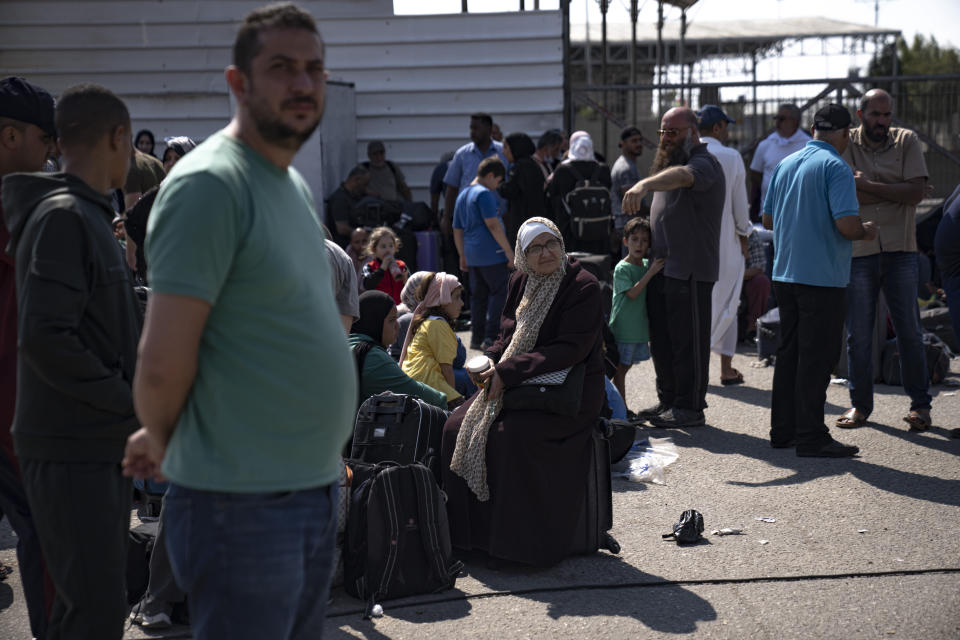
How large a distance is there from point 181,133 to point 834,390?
8987mm

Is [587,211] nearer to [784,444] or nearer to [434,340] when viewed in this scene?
[784,444]

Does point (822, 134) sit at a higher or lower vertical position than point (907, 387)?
higher

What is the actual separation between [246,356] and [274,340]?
7 cm

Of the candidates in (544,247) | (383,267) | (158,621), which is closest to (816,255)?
(544,247)

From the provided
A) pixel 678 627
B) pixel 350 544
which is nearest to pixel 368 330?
pixel 350 544

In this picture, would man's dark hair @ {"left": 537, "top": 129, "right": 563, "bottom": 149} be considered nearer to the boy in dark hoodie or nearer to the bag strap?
the bag strap

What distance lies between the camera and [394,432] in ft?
16.7

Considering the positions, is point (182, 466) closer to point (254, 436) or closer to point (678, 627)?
point (254, 436)

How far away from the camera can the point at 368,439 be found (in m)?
5.05

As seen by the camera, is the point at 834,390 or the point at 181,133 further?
the point at 181,133

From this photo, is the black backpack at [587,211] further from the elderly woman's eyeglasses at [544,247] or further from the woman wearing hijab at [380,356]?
the elderly woman's eyeglasses at [544,247]

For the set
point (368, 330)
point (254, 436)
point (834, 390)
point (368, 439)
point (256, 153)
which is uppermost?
point (256, 153)

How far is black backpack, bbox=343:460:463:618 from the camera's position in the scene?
4457mm

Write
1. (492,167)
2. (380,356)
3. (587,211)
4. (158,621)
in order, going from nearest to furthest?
1. (158,621)
2. (380,356)
3. (492,167)
4. (587,211)
